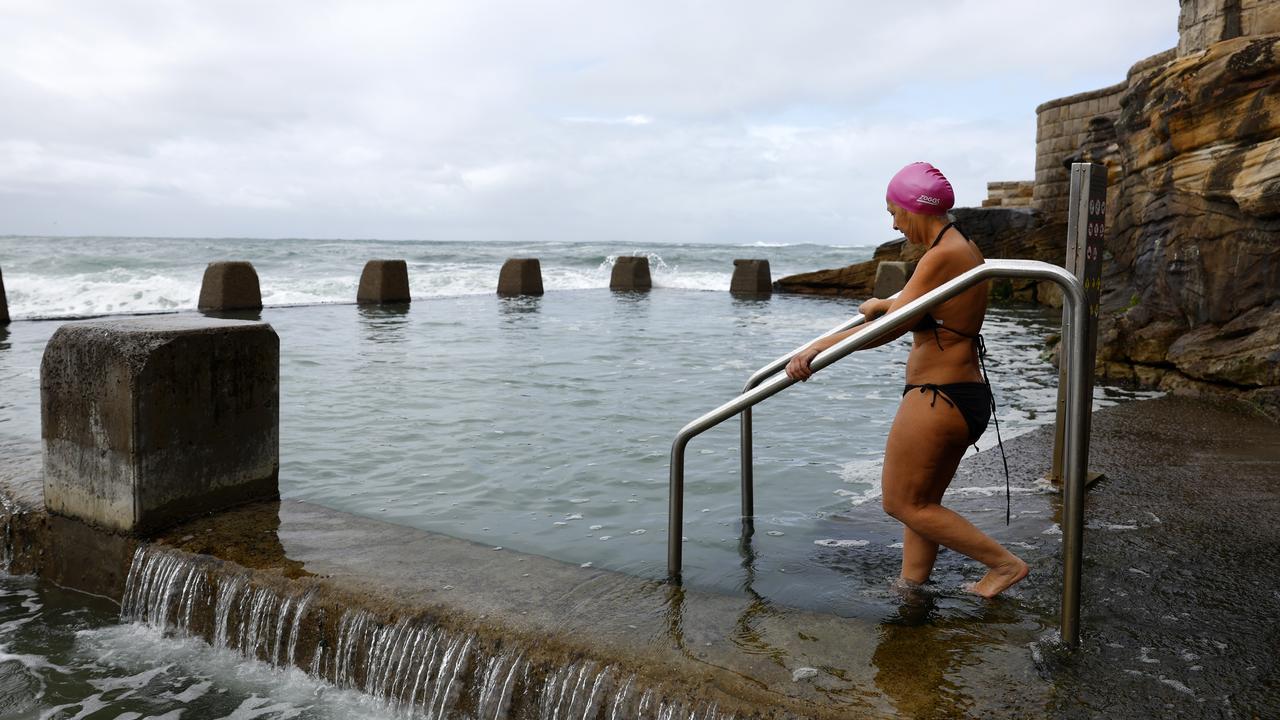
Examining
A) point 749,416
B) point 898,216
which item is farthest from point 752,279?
point 898,216

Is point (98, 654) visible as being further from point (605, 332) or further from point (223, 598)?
point (605, 332)

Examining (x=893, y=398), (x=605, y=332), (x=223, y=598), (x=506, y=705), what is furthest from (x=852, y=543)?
(x=605, y=332)

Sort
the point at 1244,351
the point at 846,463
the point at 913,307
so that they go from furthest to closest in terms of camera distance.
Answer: the point at 1244,351, the point at 846,463, the point at 913,307

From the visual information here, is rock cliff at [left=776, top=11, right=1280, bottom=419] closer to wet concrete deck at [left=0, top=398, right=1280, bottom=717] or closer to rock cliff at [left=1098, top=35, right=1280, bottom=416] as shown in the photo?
rock cliff at [left=1098, top=35, right=1280, bottom=416]

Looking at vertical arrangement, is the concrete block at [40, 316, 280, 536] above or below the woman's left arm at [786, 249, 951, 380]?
below

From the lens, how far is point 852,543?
4.46 m

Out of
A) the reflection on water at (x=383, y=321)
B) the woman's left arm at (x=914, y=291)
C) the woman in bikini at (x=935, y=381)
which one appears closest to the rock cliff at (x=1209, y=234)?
the woman in bikini at (x=935, y=381)

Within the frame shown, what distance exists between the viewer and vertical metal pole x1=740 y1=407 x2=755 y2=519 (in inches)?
170

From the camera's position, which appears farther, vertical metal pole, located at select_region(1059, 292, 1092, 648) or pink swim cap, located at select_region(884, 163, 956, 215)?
pink swim cap, located at select_region(884, 163, 956, 215)

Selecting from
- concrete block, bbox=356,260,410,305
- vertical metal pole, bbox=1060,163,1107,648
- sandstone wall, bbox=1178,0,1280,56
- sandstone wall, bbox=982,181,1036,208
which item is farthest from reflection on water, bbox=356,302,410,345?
sandstone wall, bbox=982,181,1036,208

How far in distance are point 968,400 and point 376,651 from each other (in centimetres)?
224

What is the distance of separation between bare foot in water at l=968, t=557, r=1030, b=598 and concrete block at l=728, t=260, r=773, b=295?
22652 mm

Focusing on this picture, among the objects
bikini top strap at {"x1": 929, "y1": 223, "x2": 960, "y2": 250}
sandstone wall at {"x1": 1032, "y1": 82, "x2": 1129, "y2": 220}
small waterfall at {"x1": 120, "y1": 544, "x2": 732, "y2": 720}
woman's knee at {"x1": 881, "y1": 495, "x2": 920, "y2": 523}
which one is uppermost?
sandstone wall at {"x1": 1032, "y1": 82, "x2": 1129, "y2": 220}

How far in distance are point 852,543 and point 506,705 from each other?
1.96 metres
